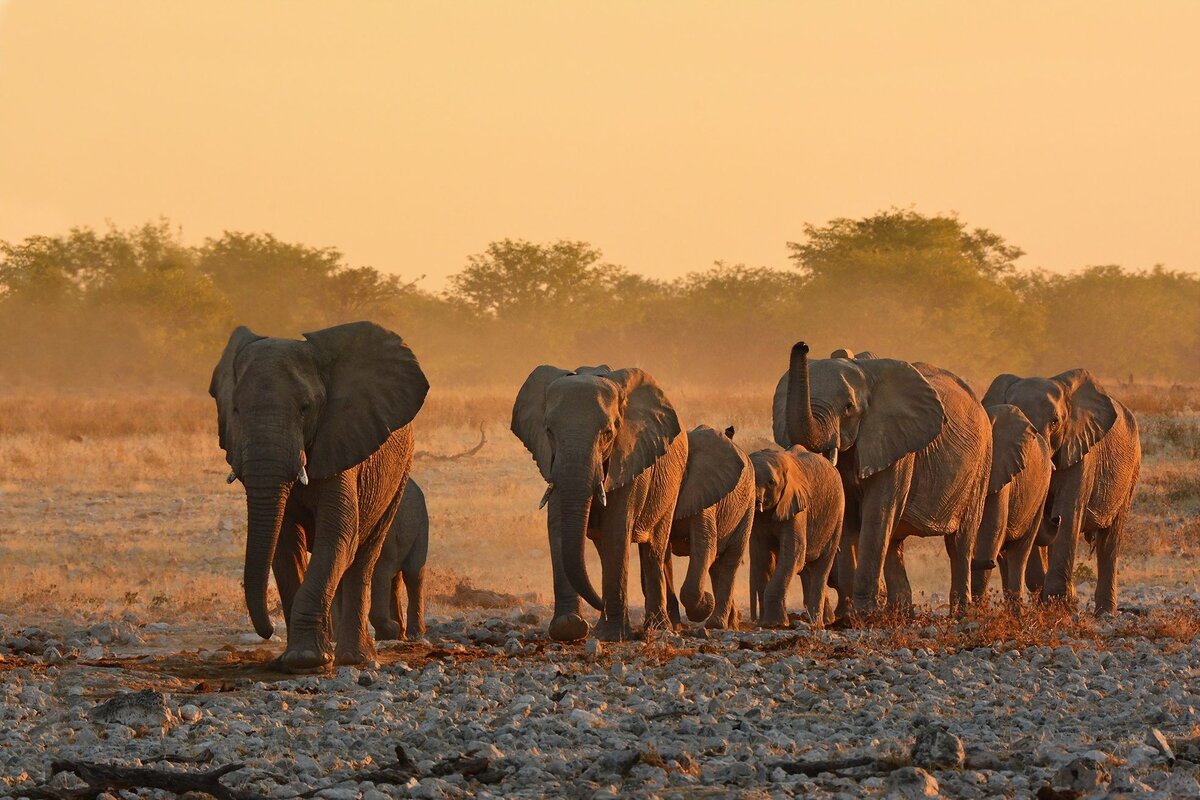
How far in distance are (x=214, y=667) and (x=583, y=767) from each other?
464cm

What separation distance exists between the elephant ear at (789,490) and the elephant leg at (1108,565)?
371 cm

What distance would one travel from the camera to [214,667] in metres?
12.4

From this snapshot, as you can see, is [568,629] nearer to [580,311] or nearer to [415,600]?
[415,600]

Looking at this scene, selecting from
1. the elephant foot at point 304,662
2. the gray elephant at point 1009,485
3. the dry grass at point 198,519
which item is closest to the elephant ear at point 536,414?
the elephant foot at point 304,662

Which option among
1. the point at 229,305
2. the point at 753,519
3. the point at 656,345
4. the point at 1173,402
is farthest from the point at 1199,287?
the point at 753,519

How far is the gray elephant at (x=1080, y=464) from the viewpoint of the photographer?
747 inches

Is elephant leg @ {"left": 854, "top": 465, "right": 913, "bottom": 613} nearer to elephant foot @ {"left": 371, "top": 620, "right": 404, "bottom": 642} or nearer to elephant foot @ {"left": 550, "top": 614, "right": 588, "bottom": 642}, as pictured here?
elephant foot @ {"left": 550, "top": 614, "right": 588, "bottom": 642}

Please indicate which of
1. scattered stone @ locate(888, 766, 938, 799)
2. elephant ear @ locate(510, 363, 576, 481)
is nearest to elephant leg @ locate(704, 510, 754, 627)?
elephant ear @ locate(510, 363, 576, 481)

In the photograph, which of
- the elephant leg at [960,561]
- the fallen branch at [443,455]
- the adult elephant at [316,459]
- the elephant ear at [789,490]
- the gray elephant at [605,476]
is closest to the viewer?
the adult elephant at [316,459]

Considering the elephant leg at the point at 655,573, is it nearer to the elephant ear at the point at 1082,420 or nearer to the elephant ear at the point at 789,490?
the elephant ear at the point at 789,490

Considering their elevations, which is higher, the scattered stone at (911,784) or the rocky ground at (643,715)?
the scattered stone at (911,784)

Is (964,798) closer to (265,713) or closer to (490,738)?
(490,738)

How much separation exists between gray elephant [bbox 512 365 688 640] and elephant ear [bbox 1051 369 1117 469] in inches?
214

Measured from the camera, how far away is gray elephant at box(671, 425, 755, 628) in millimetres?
15969
